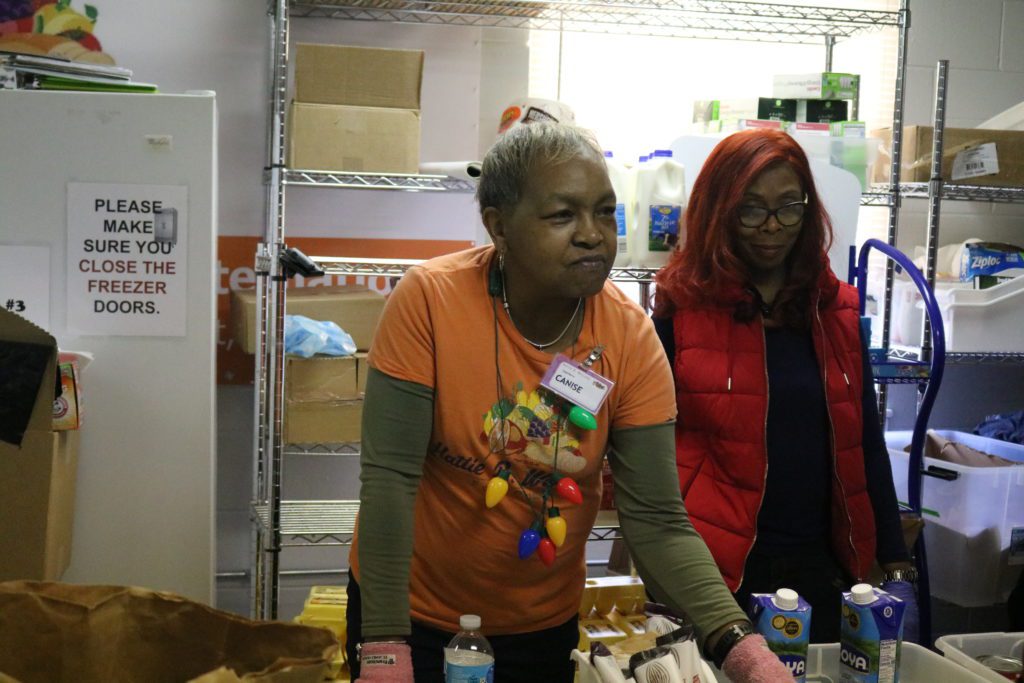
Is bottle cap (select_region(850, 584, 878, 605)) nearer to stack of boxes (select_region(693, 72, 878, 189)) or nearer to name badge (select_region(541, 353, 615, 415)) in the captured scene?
name badge (select_region(541, 353, 615, 415))

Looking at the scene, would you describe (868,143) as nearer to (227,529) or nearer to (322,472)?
(322,472)

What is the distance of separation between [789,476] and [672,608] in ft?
1.99

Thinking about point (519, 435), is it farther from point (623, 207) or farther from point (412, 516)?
point (623, 207)

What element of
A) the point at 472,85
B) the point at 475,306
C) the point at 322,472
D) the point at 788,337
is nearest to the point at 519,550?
the point at 475,306

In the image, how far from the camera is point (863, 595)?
4.37 ft

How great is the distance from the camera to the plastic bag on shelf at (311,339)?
2.85 m

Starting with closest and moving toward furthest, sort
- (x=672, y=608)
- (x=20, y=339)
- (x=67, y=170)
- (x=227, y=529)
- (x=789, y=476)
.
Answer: (x=20, y=339)
(x=672, y=608)
(x=789, y=476)
(x=67, y=170)
(x=227, y=529)

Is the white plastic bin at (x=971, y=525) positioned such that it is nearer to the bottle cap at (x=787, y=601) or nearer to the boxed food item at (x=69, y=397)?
the bottle cap at (x=787, y=601)

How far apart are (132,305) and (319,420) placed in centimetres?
62

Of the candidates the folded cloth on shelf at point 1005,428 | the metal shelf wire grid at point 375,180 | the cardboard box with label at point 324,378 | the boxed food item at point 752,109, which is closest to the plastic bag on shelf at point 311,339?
the cardboard box with label at point 324,378

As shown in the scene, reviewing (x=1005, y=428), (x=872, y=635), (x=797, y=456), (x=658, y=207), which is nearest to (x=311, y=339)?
(x=658, y=207)

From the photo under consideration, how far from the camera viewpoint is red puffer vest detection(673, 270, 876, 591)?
6.34 ft

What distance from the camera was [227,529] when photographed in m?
3.43

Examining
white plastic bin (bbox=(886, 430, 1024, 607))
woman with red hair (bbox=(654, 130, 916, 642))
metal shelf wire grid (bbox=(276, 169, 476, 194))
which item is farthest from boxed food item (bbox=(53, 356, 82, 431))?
white plastic bin (bbox=(886, 430, 1024, 607))
